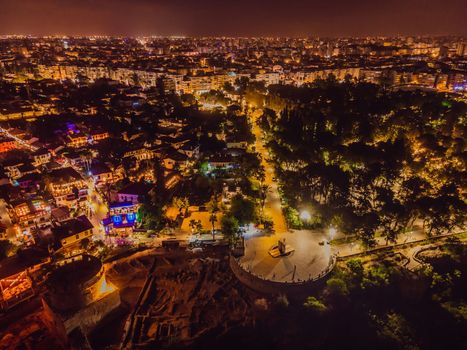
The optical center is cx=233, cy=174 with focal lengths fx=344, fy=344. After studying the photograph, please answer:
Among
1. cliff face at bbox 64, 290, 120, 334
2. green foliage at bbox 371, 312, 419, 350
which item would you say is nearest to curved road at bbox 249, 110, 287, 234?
green foliage at bbox 371, 312, 419, 350

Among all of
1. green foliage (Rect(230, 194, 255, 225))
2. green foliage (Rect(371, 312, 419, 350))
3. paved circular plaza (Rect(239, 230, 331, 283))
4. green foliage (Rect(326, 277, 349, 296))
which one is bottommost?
green foliage (Rect(371, 312, 419, 350))

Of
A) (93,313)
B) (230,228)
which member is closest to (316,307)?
(230,228)

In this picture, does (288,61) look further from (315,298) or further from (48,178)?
(315,298)

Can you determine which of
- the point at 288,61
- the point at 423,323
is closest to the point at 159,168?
the point at 423,323

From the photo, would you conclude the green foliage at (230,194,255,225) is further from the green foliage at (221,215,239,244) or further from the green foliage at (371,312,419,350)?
the green foliage at (371,312,419,350)

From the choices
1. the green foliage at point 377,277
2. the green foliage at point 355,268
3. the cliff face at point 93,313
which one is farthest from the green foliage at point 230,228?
the green foliage at point 377,277

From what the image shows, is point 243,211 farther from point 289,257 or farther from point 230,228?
point 289,257
